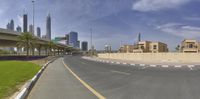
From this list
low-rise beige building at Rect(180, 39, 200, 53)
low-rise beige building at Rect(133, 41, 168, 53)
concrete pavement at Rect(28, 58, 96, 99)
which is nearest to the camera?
concrete pavement at Rect(28, 58, 96, 99)

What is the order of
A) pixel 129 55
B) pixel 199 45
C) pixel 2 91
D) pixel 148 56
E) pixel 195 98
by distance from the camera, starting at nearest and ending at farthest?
1. pixel 195 98
2. pixel 2 91
3. pixel 148 56
4. pixel 129 55
5. pixel 199 45

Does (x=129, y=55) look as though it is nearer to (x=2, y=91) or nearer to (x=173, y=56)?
(x=173, y=56)

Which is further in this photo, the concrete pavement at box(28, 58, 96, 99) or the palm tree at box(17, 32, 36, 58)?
the palm tree at box(17, 32, 36, 58)

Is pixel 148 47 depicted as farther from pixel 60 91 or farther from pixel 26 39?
pixel 60 91

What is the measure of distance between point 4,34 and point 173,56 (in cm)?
3821

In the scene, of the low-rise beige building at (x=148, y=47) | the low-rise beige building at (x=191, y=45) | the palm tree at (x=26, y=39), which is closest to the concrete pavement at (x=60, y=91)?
the palm tree at (x=26, y=39)

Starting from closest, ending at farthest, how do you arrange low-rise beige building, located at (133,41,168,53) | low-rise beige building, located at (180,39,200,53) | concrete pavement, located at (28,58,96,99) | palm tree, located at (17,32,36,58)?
concrete pavement, located at (28,58,96,99)
palm tree, located at (17,32,36,58)
low-rise beige building, located at (180,39,200,53)
low-rise beige building, located at (133,41,168,53)

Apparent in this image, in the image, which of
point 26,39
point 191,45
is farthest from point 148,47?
point 26,39

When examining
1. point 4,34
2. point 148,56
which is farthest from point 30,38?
point 148,56

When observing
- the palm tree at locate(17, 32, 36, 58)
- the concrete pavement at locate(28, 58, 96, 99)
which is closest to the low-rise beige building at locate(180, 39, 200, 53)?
the palm tree at locate(17, 32, 36, 58)

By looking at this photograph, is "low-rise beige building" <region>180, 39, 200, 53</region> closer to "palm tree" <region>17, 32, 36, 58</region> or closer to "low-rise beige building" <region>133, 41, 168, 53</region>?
"low-rise beige building" <region>133, 41, 168, 53</region>

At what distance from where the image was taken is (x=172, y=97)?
9.32m

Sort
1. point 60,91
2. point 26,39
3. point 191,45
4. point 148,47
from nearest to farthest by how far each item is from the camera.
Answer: point 60,91 → point 26,39 → point 191,45 → point 148,47

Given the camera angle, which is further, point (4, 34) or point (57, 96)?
point (4, 34)
